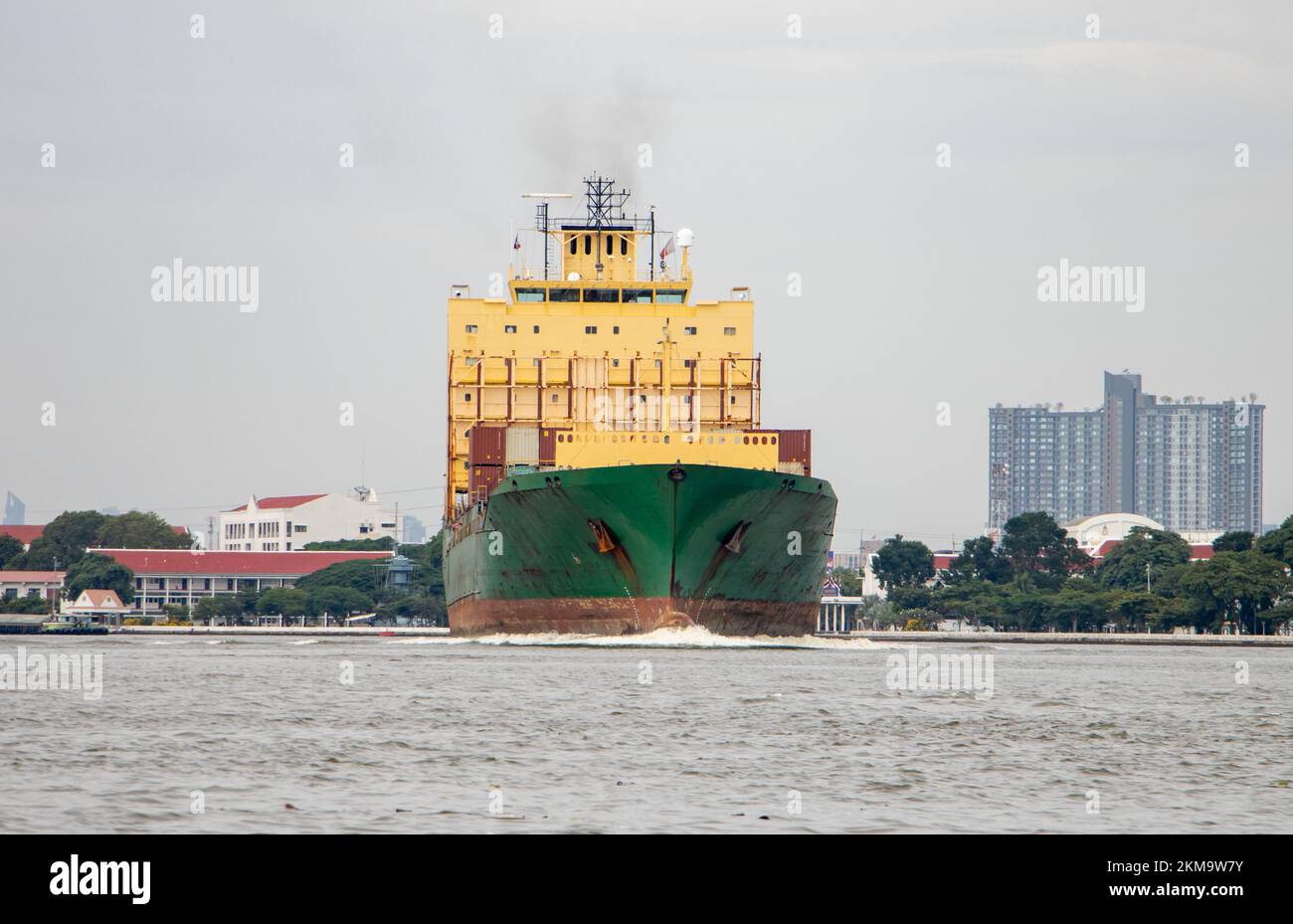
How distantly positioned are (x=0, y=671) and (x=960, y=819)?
34.0m

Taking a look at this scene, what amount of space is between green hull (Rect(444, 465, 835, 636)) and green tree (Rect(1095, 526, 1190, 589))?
104m

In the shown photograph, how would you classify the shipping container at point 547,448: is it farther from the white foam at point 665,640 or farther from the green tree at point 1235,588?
the green tree at point 1235,588

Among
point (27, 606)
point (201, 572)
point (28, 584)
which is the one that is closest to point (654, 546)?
point (27, 606)

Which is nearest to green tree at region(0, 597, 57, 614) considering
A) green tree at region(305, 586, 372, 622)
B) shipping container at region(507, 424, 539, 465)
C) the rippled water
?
green tree at region(305, 586, 372, 622)

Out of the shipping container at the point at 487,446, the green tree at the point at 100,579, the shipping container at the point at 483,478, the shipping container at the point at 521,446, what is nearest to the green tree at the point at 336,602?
the green tree at the point at 100,579

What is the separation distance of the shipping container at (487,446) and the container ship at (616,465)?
1.9 inches

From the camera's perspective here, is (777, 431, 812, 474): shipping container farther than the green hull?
Yes

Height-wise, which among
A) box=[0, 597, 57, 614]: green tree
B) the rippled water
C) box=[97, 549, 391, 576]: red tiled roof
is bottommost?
box=[0, 597, 57, 614]: green tree

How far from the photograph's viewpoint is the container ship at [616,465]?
55062 millimetres

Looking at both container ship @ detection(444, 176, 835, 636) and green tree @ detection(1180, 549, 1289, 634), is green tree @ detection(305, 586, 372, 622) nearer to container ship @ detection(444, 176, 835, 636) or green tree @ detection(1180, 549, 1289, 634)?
green tree @ detection(1180, 549, 1289, 634)

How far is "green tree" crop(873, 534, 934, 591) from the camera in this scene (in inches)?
6973

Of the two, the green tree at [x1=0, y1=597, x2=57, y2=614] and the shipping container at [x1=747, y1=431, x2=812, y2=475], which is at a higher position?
the shipping container at [x1=747, y1=431, x2=812, y2=475]
